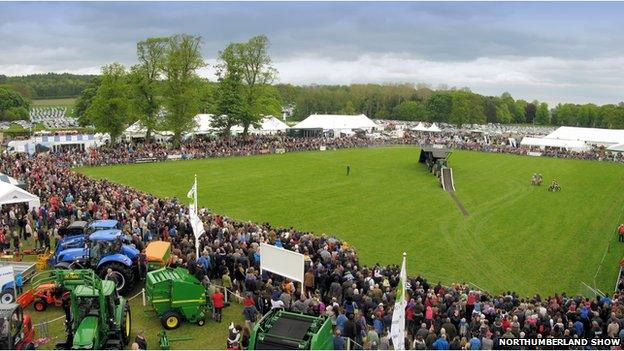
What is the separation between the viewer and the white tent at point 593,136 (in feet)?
193

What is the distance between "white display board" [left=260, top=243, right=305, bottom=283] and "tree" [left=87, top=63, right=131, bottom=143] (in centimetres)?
4001

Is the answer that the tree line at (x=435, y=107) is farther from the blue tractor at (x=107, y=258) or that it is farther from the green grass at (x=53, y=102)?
the blue tractor at (x=107, y=258)

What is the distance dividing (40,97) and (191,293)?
177208mm

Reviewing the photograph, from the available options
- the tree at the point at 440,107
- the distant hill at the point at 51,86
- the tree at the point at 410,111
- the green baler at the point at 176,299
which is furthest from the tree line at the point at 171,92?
the distant hill at the point at 51,86

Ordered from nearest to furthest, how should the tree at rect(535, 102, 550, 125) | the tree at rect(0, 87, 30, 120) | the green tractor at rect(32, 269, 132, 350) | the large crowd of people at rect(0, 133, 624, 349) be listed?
the green tractor at rect(32, 269, 132, 350) → the large crowd of people at rect(0, 133, 624, 349) → the tree at rect(0, 87, 30, 120) → the tree at rect(535, 102, 550, 125)

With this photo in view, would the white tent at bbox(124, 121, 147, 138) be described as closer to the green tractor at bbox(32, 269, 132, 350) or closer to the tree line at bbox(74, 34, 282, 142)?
the tree line at bbox(74, 34, 282, 142)

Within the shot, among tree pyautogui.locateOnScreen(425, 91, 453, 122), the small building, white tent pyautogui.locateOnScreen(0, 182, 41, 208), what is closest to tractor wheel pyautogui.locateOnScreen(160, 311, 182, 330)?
white tent pyautogui.locateOnScreen(0, 182, 41, 208)

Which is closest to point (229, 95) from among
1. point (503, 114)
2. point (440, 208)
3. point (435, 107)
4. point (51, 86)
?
point (440, 208)

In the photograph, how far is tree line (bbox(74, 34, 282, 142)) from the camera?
50.4 m

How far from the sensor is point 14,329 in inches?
424

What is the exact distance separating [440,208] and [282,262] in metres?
16.4

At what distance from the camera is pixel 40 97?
546 ft

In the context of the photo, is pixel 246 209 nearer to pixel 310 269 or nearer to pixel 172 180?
pixel 172 180

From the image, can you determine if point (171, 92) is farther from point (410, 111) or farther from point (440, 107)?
point (410, 111)
